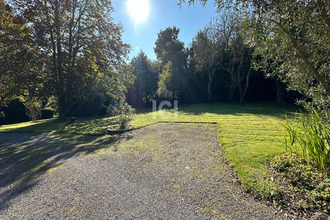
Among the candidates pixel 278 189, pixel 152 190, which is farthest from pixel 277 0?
pixel 152 190

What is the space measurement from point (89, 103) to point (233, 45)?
1471 centimetres

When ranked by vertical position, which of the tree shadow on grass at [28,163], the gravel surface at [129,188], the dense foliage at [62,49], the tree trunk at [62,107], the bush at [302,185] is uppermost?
the dense foliage at [62,49]

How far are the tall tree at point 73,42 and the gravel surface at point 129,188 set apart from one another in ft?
24.1

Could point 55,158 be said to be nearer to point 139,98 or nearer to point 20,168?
point 20,168

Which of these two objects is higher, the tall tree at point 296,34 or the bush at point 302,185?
the tall tree at point 296,34

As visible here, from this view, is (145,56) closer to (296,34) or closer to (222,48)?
(222,48)

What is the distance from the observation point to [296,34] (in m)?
2.59

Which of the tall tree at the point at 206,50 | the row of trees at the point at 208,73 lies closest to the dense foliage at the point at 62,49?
the row of trees at the point at 208,73

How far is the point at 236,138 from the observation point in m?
4.60

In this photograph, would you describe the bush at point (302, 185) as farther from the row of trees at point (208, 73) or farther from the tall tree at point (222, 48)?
the tall tree at point (222, 48)

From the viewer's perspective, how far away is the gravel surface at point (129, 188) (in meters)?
1.80

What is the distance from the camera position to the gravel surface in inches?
71.0

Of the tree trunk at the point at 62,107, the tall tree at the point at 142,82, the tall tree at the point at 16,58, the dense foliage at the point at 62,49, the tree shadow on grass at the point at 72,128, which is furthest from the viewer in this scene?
the tall tree at the point at 142,82

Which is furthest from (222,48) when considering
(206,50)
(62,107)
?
(62,107)
